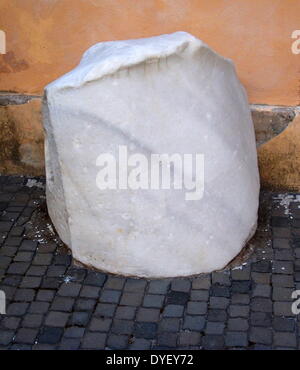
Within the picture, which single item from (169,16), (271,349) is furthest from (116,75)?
(271,349)

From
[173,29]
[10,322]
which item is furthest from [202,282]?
[173,29]

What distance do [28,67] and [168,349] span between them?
2353 millimetres

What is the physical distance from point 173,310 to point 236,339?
1.32 feet

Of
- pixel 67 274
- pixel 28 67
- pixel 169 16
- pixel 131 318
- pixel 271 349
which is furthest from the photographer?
pixel 28 67

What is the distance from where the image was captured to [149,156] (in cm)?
361

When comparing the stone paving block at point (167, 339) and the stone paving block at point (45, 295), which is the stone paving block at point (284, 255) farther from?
the stone paving block at point (45, 295)

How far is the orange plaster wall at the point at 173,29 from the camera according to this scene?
4289mm

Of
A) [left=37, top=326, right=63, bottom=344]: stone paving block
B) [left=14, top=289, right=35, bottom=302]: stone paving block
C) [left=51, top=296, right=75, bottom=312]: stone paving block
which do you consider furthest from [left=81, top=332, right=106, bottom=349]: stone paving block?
[left=14, top=289, right=35, bottom=302]: stone paving block

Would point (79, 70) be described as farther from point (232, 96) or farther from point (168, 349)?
point (168, 349)

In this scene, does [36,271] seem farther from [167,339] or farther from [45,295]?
[167,339]

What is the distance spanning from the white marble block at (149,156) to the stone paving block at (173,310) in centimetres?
23

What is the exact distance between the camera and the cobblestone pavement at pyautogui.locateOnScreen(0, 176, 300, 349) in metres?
3.43

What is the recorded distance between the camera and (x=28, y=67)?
4.70m

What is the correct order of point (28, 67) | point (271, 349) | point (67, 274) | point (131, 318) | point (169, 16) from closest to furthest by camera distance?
point (271, 349)
point (131, 318)
point (67, 274)
point (169, 16)
point (28, 67)
